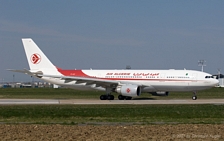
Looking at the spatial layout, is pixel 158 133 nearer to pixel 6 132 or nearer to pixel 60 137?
pixel 60 137

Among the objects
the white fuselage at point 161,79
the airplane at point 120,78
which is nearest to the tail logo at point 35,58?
the airplane at point 120,78

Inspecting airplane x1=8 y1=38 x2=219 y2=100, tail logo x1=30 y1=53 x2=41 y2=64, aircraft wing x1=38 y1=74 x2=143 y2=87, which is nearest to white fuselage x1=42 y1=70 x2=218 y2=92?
airplane x1=8 y1=38 x2=219 y2=100

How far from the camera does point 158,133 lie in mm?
17375

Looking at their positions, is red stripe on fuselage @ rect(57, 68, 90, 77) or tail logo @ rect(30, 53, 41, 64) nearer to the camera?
red stripe on fuselage @ rect(57, 68, 90, 77)

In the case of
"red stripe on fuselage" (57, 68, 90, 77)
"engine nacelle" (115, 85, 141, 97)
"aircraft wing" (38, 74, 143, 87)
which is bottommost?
"engine nacelle" (115, 85, 141, 97)

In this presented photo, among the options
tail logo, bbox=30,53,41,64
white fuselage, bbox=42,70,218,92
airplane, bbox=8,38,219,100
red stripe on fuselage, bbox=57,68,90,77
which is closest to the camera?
white fuselage, bbox=42,70,218,92

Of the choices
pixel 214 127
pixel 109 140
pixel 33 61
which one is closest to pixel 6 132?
pixel 109 140

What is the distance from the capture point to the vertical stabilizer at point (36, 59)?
2032 inches

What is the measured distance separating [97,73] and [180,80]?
10.2m

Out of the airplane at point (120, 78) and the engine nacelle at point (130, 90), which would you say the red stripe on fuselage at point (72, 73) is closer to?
the airplane at point (120, 78)

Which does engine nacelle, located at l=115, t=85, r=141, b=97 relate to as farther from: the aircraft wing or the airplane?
the aircraft wing

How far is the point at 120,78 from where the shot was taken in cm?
4859

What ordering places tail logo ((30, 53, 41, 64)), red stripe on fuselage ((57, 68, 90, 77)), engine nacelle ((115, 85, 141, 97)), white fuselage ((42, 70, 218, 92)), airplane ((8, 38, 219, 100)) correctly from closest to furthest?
engine nacelle ((115, 85, 141, 97)), white fuselage ((42, 70, 218, 92)), airplane ((8, 38, 219, 100)), red stripe on fuselage ((57, 68, 90, 77)), tail logo ((30, 53, 41, 64))

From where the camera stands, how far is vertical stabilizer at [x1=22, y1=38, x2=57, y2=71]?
169ft
